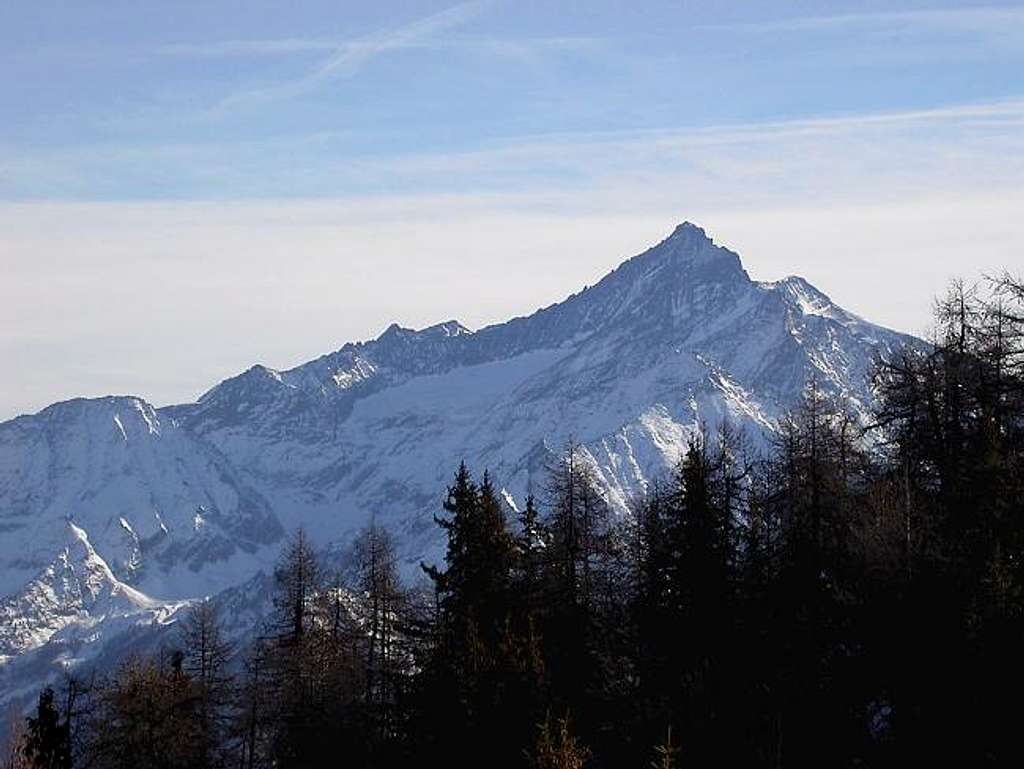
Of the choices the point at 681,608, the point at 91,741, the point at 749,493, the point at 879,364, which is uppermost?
the point at 879,364

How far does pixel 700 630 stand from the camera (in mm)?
49594

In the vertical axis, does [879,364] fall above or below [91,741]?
above

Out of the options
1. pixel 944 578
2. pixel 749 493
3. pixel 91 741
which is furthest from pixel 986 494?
pixel 91 741

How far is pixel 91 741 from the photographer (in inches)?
2456

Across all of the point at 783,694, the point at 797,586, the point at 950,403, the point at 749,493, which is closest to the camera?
the point at 783,694

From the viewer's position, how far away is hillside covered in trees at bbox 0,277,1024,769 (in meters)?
41.6

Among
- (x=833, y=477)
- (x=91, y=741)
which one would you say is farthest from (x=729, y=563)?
(x=91, y=741)

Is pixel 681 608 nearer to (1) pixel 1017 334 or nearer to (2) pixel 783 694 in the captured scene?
(2) pixel 783 694

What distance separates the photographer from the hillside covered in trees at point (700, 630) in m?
41.6

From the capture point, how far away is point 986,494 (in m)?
43.3

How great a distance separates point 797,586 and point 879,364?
16.5 meters

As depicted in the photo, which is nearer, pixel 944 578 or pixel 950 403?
pixel 944 578

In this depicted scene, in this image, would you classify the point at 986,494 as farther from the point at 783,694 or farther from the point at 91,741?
the point at 91,741

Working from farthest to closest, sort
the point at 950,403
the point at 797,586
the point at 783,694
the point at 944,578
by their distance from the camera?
1. the point at 950,403
2. the point at 797,586
3. the point at 783,694
4. the point at 944,578
